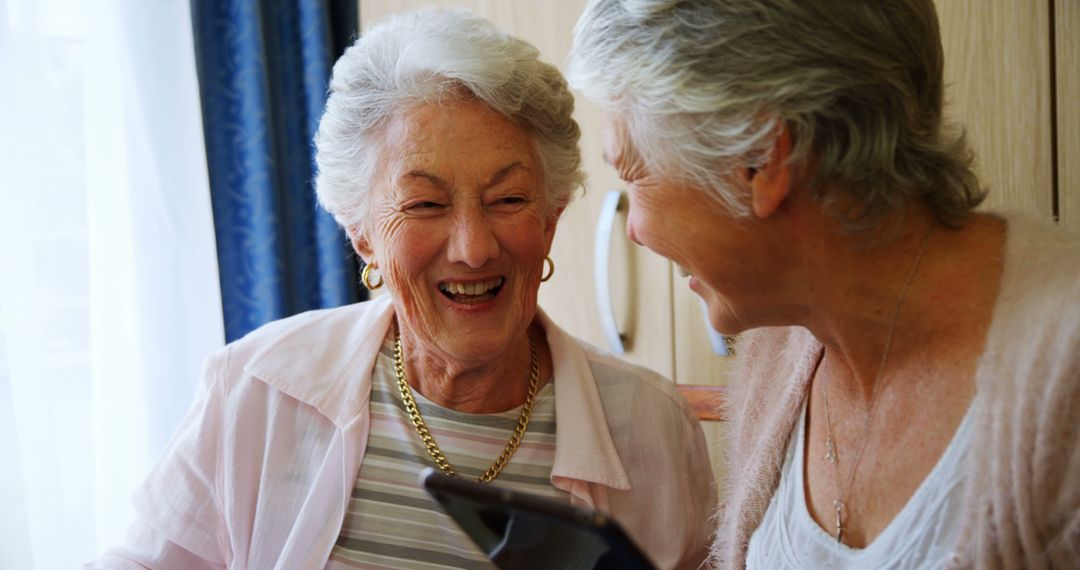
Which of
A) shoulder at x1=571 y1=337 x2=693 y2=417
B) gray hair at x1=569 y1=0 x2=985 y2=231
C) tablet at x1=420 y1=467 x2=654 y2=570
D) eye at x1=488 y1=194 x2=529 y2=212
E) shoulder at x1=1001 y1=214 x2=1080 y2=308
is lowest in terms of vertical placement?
shoulder at x1=571 y1=337 x2=693 y2=417

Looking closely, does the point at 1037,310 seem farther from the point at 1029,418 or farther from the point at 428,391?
the point at 428,391

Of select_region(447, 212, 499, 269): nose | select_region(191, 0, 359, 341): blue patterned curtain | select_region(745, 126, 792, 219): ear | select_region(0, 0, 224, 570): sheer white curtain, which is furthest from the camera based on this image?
select_region(191, 0, 359, 341): blue patterned curtain

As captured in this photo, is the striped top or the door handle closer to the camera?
the striped top

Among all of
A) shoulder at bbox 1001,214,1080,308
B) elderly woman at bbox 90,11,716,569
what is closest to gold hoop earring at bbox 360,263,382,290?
elderly woman at bbox 90,11,716,569

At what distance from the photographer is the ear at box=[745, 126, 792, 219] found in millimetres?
878

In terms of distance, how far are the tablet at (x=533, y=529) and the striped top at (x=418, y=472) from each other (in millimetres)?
431

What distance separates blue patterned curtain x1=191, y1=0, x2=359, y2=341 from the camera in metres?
2.25

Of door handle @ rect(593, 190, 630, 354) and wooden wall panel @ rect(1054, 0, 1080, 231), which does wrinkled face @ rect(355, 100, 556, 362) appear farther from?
Answer: wooden wall panel @ rect(1054, 0, 1080, 231)

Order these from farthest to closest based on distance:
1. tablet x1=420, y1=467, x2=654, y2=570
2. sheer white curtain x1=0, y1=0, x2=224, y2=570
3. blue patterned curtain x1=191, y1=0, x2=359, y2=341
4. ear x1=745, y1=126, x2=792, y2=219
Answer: blue patterned curtain x1=191, y1=0, x2=359, y2=341
sheer white curtain x1=0, y1=0, x2=224, y2=570
ear x1=745, y1=126, x2=792, y2=219
tablet x1=420, y1=467, x2=654, y2=570

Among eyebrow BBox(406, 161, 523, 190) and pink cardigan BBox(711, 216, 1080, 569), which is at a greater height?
eyebrow BBox(406, 161, 523, 190)

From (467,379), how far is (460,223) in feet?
0.76

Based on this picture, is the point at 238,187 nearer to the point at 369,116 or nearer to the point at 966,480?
the point at 369,116

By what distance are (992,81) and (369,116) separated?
942mm

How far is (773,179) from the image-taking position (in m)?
0.89
